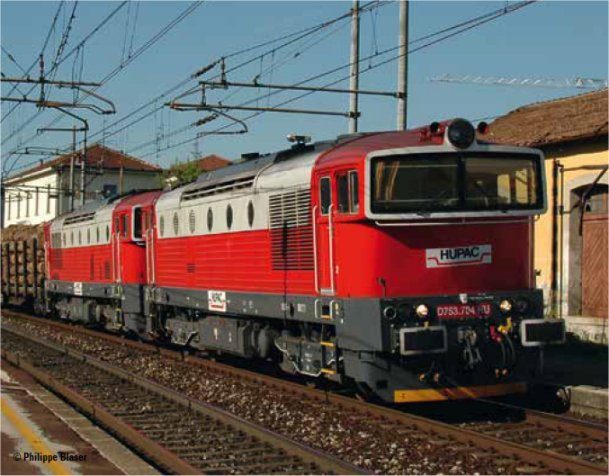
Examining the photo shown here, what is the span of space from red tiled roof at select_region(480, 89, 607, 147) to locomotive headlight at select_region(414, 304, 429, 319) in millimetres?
8157

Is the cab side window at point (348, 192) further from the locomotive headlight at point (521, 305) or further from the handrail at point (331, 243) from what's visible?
the locomotive headlight at point (521, 305)

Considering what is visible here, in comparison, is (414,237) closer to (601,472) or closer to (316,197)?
(316,197)

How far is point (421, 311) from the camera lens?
11195 mm

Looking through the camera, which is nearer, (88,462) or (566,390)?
(88,462)

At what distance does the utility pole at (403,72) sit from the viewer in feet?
62.6

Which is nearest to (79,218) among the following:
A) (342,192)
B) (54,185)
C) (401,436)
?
(342,192)

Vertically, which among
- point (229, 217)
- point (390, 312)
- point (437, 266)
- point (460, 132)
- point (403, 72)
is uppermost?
point (403, 72)

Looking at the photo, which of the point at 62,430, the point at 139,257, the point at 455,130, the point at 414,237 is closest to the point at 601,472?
the point at 414,237

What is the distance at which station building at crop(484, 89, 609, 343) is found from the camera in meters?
19.2

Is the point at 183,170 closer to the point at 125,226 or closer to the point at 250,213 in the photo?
the point at 125,226

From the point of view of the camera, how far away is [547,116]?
2323cm

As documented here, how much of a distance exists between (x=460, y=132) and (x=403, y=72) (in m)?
8.03

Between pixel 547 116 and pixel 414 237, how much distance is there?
1295cm

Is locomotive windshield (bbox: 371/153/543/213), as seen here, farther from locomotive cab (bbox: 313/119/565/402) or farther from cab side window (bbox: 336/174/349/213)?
cab side window (bbox: 336/174/349/213)
